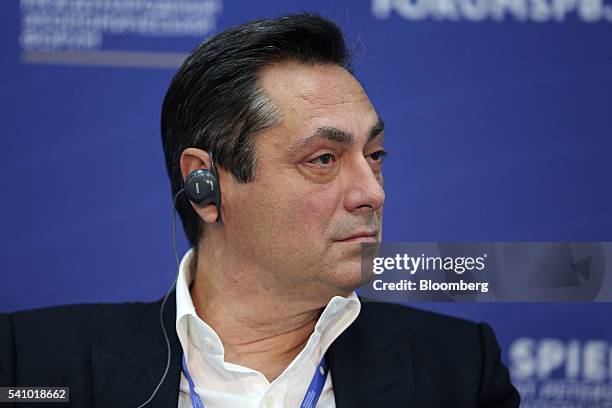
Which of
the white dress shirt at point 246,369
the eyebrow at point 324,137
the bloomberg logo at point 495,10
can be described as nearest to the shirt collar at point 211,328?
the white dress shirt at point 246,369

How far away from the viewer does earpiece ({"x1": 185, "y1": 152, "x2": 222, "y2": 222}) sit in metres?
1.96

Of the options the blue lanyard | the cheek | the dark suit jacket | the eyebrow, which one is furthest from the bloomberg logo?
the blue lanyard

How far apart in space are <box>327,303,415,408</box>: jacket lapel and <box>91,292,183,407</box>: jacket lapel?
38 cm

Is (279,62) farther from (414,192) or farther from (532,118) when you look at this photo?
(532,118)

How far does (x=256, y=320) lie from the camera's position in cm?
206

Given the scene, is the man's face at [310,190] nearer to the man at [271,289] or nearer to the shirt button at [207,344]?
the man at [271,289]

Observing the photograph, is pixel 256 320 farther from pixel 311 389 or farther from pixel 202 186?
pixel 202 186

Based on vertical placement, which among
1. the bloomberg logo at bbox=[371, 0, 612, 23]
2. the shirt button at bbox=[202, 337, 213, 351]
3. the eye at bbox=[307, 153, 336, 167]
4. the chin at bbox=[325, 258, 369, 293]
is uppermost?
the bloomberg logo at bbox=[371, 0, 612, 23]

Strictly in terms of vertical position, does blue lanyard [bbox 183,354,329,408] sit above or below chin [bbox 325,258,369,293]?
below

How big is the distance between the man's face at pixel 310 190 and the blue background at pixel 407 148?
1.62ft

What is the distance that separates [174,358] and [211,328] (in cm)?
13

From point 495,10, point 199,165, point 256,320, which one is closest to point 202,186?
point 199,165

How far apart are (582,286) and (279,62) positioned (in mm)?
880

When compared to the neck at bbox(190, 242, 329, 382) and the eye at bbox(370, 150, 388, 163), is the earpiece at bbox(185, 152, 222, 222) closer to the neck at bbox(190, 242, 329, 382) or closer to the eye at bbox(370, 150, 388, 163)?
the neck at bbox(190, 242, 329, 382)
